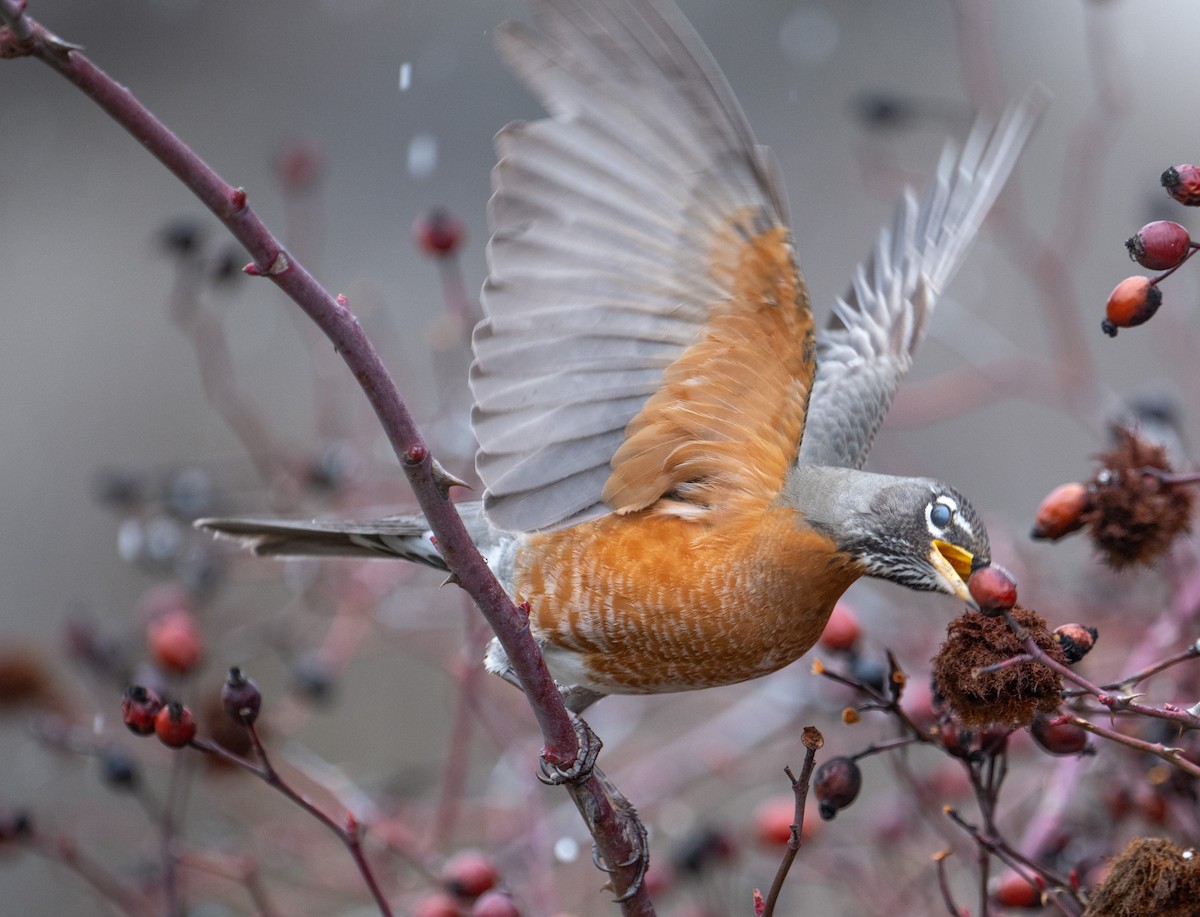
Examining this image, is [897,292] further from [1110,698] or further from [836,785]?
[1110,698]

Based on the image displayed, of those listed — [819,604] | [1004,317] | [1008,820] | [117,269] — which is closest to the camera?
[819,604]

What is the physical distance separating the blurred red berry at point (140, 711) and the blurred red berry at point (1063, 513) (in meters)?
1.13

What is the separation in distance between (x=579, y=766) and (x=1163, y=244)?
89 centimetres

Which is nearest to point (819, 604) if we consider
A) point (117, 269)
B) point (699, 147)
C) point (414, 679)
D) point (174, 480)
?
point (699, 147)

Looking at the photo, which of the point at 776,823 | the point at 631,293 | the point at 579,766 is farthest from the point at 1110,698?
the point at 776,823

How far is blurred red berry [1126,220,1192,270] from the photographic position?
125 centimetres

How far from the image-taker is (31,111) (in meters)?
5.32

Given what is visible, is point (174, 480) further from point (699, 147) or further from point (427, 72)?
point (427, 72)

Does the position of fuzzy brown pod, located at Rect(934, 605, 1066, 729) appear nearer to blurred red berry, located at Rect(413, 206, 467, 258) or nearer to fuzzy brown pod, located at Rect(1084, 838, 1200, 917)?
fuzzy brown pod, located at Rect(1084, 838, 1200, 917)

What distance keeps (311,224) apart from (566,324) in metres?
3.00

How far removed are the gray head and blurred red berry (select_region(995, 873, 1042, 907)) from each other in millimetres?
358

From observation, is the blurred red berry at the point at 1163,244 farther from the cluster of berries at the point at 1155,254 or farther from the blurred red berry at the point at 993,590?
the blurred red berry at the point at 993,590

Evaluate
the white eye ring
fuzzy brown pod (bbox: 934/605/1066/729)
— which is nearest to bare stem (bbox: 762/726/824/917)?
fuzzy brown pod (bbox: 934/605/1066/729)

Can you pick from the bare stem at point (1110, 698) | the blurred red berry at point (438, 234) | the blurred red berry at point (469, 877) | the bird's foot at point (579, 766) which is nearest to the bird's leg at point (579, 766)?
the bird's foot at point (579, 766)
